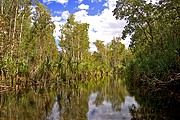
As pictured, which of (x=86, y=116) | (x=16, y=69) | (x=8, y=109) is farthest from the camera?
(x=16, y=69)

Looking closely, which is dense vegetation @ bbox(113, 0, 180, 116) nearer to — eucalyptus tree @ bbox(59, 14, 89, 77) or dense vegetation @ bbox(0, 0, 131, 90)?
dense vegetation @ bbox(0, 0, 131, 90)

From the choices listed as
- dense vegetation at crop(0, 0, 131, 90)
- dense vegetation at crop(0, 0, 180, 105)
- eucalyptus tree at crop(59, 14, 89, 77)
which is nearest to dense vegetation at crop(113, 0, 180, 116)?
dense vegetation at crop(0, 0, 180, 105)

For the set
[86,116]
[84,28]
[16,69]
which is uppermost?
[84,28]

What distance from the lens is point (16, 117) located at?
11.2 meters

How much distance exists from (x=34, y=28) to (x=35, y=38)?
3457mm

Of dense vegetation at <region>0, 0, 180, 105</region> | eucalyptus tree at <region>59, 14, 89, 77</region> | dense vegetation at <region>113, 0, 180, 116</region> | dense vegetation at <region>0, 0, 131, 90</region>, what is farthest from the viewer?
eucalyptus tree at <region>59, 14, 89, 77</region>

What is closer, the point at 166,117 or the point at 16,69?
the point at 166,117

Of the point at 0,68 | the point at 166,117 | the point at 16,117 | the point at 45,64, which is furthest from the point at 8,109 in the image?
the point at 45,64

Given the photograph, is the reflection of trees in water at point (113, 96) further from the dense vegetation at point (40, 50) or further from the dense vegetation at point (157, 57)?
the dense vegetation at point (40, 50)

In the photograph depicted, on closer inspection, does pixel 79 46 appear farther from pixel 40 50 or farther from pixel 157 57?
pixel 157 57

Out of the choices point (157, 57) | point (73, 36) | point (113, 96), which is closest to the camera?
point (113, 96)

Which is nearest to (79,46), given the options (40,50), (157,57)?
(40,50)

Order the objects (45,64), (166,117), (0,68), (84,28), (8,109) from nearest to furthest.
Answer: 1. (166,117)
2. (8,109)
3. (0,68)
4. (45,64)
5. (84,28)

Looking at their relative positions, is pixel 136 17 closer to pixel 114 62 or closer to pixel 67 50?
pixel 67 50
